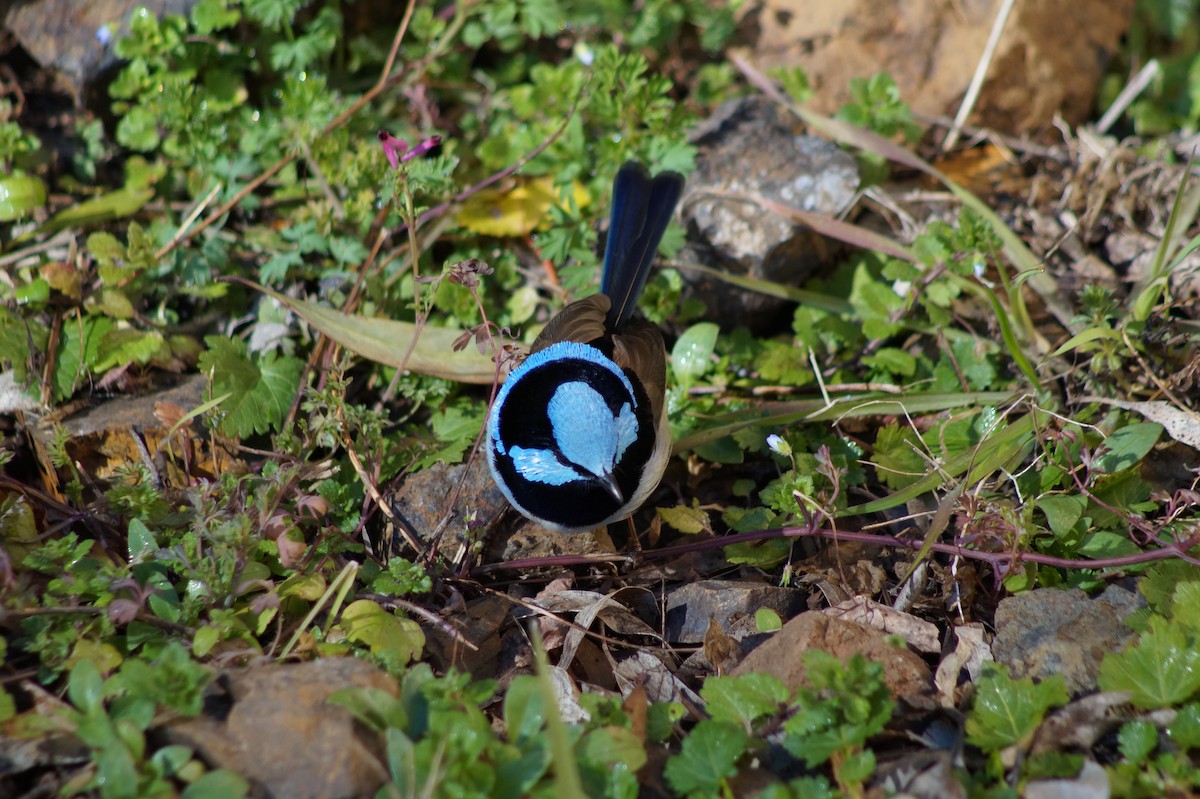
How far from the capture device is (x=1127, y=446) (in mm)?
3270

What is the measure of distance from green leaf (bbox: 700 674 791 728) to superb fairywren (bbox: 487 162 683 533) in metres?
0.67

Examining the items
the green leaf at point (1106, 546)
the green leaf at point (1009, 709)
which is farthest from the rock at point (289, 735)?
the green leaf at point (1106, 546)

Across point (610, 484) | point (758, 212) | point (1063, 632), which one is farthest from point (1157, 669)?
point (758, 212)

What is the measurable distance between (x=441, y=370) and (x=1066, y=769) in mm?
2518

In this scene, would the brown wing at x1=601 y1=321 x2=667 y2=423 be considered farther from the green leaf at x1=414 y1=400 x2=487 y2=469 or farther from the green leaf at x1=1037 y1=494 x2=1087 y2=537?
the green leaf at x1=1037 y1=494 x2=1087 y2=537

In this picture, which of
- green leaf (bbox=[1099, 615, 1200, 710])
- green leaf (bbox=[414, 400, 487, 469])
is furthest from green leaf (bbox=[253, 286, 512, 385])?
green leaf (bbox=[1099, 615, 1200, 710])

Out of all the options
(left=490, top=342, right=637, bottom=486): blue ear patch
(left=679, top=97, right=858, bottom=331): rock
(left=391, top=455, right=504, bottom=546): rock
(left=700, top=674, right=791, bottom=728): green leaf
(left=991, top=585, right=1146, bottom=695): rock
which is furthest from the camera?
Result: (left=679, top=97, right=858, bottom=331): rock

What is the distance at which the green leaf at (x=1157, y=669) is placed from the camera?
2350mm

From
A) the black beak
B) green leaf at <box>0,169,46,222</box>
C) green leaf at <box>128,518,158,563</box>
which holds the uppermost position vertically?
green leaf at <box>0,169,46,222</box>

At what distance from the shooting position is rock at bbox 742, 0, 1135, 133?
486 cm

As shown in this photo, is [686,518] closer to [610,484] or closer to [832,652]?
[610,484]

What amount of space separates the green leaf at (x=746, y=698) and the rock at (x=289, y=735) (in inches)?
32.4

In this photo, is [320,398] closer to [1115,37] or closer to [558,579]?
[558,579]

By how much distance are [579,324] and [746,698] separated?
1.57 metres
